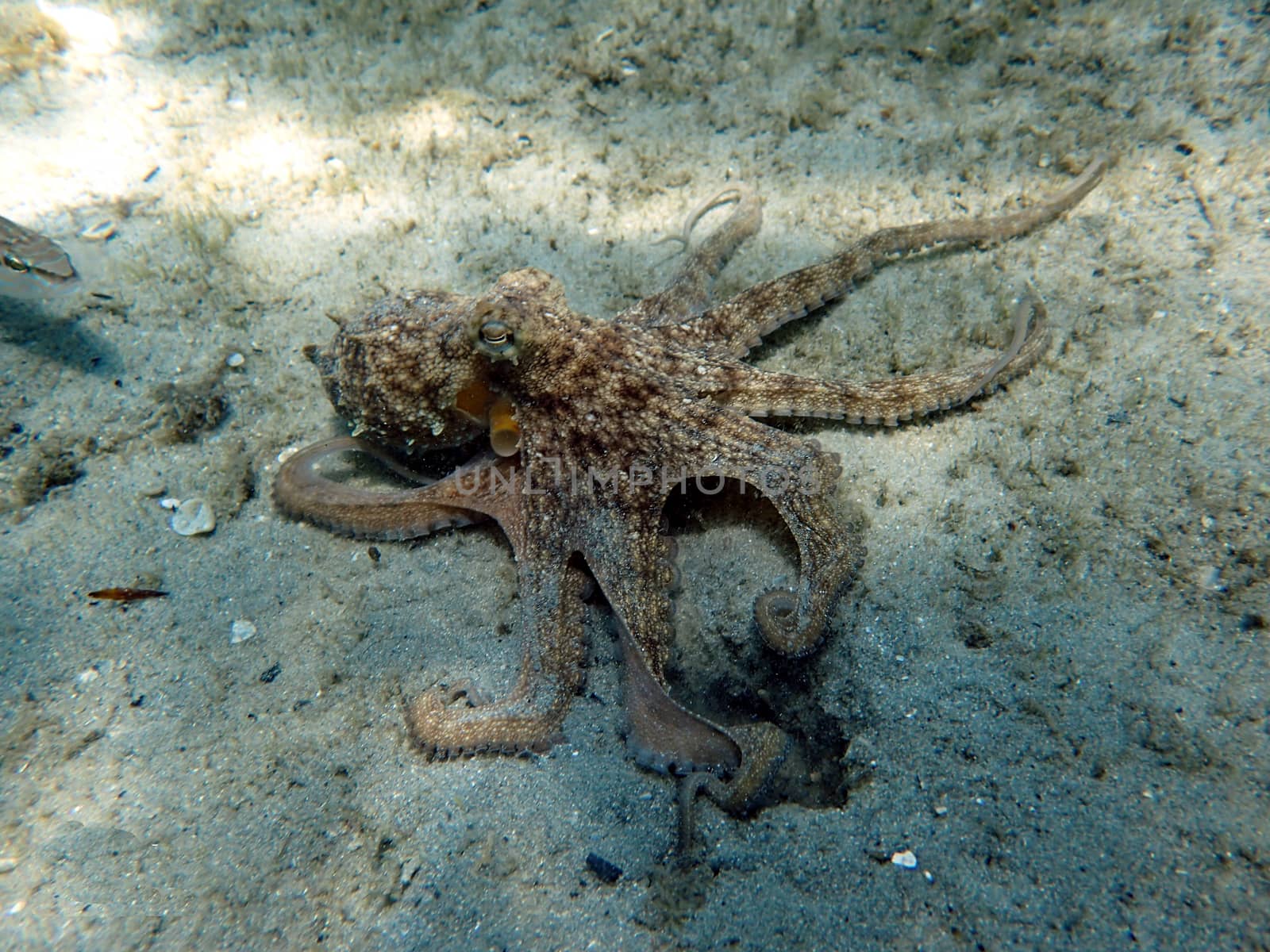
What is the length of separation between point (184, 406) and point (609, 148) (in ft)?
9.57

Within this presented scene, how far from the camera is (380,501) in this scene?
3027 millimetres

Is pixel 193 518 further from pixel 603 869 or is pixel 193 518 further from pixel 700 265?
pixel 700 265

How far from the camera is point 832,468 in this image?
2.64m

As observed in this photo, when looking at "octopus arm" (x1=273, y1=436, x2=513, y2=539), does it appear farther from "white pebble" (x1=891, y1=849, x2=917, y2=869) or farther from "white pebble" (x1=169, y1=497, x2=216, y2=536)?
"white pebble" (x1=891, y1=849, x2=917, y2=869)

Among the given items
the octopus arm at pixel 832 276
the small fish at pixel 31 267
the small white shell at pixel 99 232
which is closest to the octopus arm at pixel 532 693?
the octopus arm at pixel 832 276

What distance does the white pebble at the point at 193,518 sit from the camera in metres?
3.26

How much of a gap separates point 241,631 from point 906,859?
2.89m

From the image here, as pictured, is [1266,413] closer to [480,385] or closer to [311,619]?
[480,385]

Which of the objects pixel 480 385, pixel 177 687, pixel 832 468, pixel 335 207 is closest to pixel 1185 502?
pixel 832 468

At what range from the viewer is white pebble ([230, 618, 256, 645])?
117 inches

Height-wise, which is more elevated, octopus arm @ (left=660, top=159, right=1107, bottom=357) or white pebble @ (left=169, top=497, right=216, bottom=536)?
octopus arm @ (left=660, top=159, right=1107, bottom=357)

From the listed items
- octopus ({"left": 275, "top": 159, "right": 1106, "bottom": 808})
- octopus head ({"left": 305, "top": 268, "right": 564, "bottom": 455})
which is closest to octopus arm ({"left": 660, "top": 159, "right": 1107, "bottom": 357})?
octopus ({"left": 275, "top": 159, "right": 1106, "bottom": 808})

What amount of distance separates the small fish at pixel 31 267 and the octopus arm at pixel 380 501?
157 centimetres

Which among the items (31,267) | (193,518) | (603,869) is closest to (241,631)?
(193,518)
